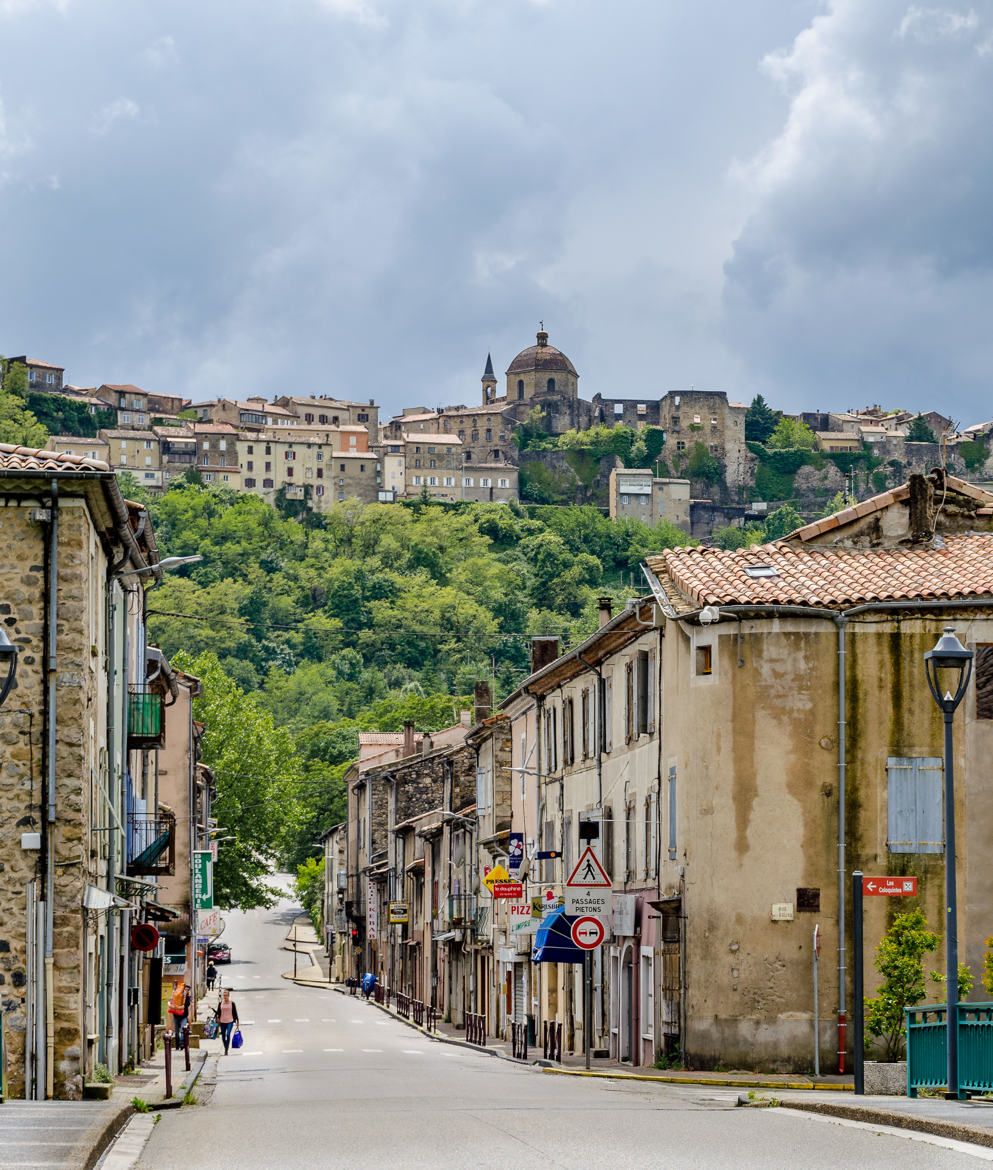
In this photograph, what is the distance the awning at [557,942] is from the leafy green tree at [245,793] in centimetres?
3483

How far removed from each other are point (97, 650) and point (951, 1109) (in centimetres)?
1286

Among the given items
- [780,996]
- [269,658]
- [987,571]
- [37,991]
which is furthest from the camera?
[269,658]

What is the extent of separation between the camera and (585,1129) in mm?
16281

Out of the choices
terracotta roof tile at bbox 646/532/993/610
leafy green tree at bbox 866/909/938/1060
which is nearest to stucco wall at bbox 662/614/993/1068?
terracotta roof tile at bbox 646/532/993/610

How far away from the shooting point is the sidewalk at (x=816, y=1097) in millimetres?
15234

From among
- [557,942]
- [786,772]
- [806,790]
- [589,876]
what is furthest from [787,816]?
[557,942]

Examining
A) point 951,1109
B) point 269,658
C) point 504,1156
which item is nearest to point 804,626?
point 951,1109

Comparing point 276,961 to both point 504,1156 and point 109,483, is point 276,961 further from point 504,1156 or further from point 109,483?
point 504,1156

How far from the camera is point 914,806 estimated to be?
28109mm

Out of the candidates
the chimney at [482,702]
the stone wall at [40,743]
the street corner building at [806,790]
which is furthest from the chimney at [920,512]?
the chimney at [482,702]

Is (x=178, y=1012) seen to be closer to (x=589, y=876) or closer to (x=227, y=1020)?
(x=227, y=1020)

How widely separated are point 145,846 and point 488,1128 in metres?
16.2

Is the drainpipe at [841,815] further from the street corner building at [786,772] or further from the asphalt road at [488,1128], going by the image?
the asphalt road at [488,1128]

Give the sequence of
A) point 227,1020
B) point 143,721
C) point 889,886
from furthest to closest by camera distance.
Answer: point 227,1020, point 143,721, point 889,886
